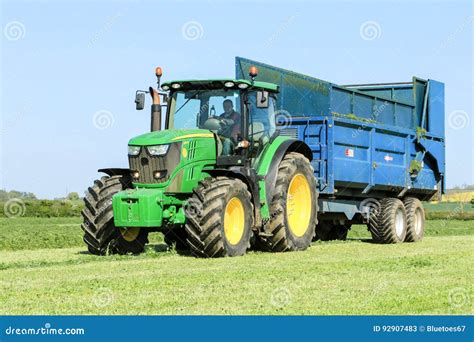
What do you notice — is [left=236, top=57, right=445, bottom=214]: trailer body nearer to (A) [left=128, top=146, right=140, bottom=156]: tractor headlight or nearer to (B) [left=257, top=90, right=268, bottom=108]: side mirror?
(B) [left=257, top=90, right=268, bottom=108]: side mirror

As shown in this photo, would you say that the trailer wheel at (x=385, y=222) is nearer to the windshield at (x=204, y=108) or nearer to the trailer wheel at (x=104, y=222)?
the windshield at (x=204, y=108)

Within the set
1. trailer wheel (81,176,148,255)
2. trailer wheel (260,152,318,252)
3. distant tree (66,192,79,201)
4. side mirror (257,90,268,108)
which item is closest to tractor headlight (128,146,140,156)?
trailer wheel (81,176,148,255)

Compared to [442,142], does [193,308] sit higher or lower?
lower

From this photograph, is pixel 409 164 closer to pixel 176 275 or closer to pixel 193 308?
pixel 176 275

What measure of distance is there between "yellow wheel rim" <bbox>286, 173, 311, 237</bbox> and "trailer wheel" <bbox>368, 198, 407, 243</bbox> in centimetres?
397

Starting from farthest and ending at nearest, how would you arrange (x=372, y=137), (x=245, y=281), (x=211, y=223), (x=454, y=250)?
(x=372, y=137) < (x=454, y=250) < (x=211, y=223) < (x=245, y=281)

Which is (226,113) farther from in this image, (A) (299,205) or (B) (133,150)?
(A) (299,205)

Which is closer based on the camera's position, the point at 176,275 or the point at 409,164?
the point at 176,275

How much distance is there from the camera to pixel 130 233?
1489 cm

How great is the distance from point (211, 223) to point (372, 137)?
686 centimetres

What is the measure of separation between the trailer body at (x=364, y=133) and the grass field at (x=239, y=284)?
2.85 metres

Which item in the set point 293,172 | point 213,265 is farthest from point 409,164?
point 213,265

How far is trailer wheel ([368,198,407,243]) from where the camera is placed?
1977 centimetres

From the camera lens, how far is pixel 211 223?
13.4m
